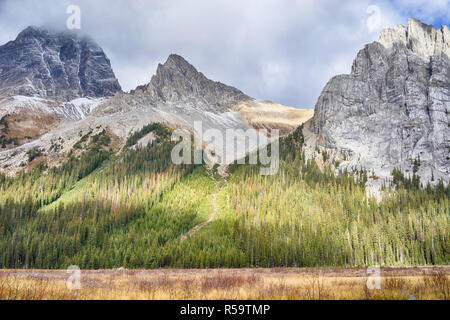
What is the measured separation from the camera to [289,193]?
118 metres

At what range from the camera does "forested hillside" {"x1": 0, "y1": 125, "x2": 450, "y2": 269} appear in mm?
88938

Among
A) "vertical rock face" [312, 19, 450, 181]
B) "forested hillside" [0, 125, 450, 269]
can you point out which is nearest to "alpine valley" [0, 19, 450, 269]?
"forested hillside" [0, 125, 450, 269]

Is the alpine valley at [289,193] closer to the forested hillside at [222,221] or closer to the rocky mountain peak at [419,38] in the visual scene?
the forested hillside at [222,221]

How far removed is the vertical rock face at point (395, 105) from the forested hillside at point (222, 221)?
24007mm

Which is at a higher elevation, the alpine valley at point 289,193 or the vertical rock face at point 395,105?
the vertical rock face at point 395,105

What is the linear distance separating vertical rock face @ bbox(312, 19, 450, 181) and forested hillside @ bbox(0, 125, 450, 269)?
2401 cm

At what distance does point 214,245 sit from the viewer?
93.2m

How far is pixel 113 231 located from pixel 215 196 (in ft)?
174

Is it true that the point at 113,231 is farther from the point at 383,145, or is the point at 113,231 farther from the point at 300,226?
the point at 383,145

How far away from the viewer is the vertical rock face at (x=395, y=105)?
153 metres

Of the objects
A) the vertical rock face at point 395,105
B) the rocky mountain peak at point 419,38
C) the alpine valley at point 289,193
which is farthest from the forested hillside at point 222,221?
the rocky mountain peak at point 419,38

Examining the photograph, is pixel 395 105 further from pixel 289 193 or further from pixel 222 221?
pixel 222 221

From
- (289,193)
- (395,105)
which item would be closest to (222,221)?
(289,193)
